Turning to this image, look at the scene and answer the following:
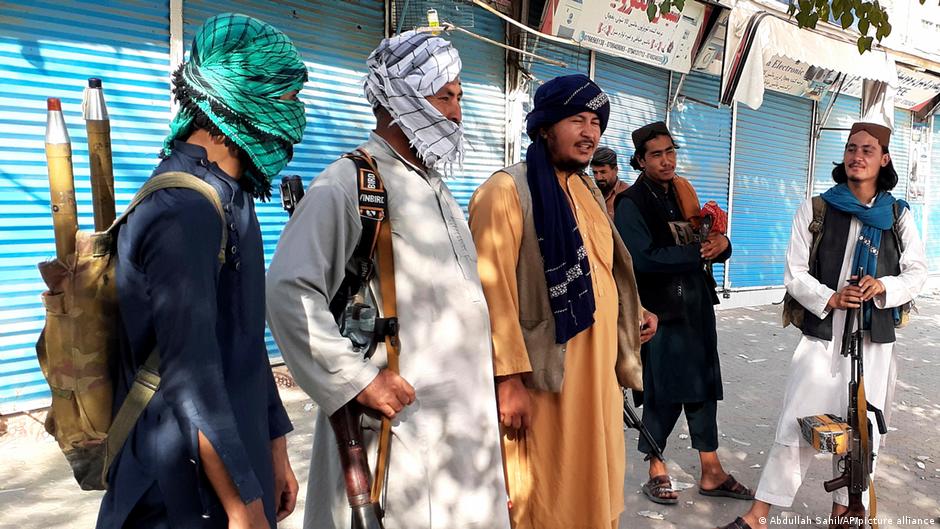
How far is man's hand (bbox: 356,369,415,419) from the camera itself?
1836 millimetres

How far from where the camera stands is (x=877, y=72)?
11.2m

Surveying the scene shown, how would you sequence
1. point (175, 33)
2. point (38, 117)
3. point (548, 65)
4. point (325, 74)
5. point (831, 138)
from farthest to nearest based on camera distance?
point (831, 138)
point (548, 65)
point (325, 74)
point (175, 33)
point (38, 117)

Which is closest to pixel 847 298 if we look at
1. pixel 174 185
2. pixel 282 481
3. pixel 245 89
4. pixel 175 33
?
pixel 282 481

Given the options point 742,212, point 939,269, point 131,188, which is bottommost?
point 939,269

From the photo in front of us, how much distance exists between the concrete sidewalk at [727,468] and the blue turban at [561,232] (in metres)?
1.58

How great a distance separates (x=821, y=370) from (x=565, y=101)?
1.97 metres

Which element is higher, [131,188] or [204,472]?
[131,188]

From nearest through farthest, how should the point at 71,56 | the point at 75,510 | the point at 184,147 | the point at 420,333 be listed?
1. the point at 184,147
2. the point at 420,333
3. the point at 75,510
4. the point at 71,56

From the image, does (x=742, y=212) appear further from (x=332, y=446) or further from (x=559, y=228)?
(x=332, y=446)

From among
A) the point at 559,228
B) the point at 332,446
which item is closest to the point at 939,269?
the point at 559,228

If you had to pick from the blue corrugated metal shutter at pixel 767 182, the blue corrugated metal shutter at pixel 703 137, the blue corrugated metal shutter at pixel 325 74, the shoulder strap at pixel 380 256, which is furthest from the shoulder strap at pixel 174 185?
the blue corrugated metal shutter at pixel 767 182

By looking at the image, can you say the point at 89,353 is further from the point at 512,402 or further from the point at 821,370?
the point at 821,370

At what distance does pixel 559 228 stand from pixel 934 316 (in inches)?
414

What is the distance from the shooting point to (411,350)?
1.96 metres
